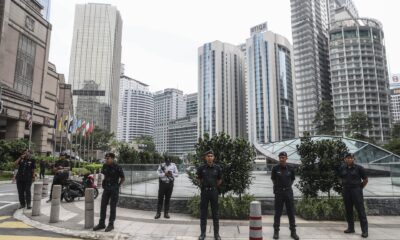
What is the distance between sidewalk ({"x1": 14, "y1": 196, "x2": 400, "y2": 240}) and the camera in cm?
685

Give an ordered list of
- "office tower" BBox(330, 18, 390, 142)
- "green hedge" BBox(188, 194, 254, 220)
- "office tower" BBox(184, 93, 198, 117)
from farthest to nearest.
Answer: "office tower" BBox(184, 93, 198, 117), "office tower" BBox(330, 18, 390, 142), "green hedge" BBox(188, 194, 254, 220)

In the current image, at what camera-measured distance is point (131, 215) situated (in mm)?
9445

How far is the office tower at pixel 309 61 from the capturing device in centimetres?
11419

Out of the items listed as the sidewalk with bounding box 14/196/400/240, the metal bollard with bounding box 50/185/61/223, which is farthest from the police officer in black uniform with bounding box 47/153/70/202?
the metal bollard with bounding box 50/185/61/223

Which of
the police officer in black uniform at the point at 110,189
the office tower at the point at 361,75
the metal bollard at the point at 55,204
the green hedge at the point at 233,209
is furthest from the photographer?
the office tower at the point at 361,75

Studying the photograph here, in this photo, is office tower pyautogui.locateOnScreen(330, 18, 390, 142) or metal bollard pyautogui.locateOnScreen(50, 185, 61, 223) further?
office tower pyautogui.locateOnScreen(330, 18, 390, 142)

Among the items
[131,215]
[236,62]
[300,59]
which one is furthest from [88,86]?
[131,215]

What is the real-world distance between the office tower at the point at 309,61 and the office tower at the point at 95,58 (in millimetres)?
83835

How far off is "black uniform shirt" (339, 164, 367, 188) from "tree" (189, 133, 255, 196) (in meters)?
2.82

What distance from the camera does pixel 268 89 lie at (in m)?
131

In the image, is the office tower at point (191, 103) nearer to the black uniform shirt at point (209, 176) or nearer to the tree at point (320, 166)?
the tree at point (320, 166)

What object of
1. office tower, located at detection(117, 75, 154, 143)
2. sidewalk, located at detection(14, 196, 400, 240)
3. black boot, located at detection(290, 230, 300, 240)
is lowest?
sidewalk, located at detection(14, 196, 400, 240)

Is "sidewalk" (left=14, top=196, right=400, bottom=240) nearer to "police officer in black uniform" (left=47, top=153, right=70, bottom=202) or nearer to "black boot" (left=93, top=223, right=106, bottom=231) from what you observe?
"black boot" (left=93, top=223, right=106, bottom=231)

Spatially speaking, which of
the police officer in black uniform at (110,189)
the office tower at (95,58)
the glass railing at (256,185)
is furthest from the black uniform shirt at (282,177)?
the office tower at (95,58)
